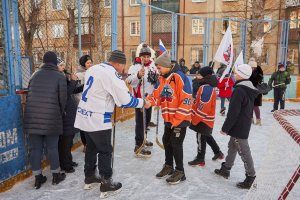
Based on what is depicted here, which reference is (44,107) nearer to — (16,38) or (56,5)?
(16,38)

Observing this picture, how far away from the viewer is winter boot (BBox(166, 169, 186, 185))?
3990 millimetres

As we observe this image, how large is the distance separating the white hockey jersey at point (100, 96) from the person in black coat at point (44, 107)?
18.3 inches

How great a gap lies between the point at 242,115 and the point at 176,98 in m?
0.88

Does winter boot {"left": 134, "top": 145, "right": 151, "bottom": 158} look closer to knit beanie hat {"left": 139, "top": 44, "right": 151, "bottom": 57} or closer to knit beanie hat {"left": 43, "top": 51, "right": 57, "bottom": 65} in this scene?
knit beanie hat {"left": 139, "top": 44, "right": 151, "bottom": 57}

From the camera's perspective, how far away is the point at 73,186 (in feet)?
13.0

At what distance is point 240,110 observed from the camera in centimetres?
374

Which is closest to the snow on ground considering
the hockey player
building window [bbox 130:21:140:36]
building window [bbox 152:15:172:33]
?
the hockey player

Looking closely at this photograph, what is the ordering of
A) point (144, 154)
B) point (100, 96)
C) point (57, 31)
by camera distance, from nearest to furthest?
point (100, 96)
point (144, 154)
point (57, 31)

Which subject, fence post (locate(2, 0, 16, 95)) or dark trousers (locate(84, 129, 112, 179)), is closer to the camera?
dark trousers (locate(84, 129, 112, 179))

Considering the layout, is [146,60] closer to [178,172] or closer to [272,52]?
[178,172]

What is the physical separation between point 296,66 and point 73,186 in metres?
24.1

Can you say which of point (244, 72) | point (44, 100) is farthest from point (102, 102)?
point (244, 72)

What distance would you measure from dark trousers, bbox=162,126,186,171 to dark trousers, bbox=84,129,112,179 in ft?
2.85

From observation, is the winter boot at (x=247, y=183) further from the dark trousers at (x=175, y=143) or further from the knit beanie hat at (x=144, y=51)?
the knit beanie hat at (x=144, y=51)
